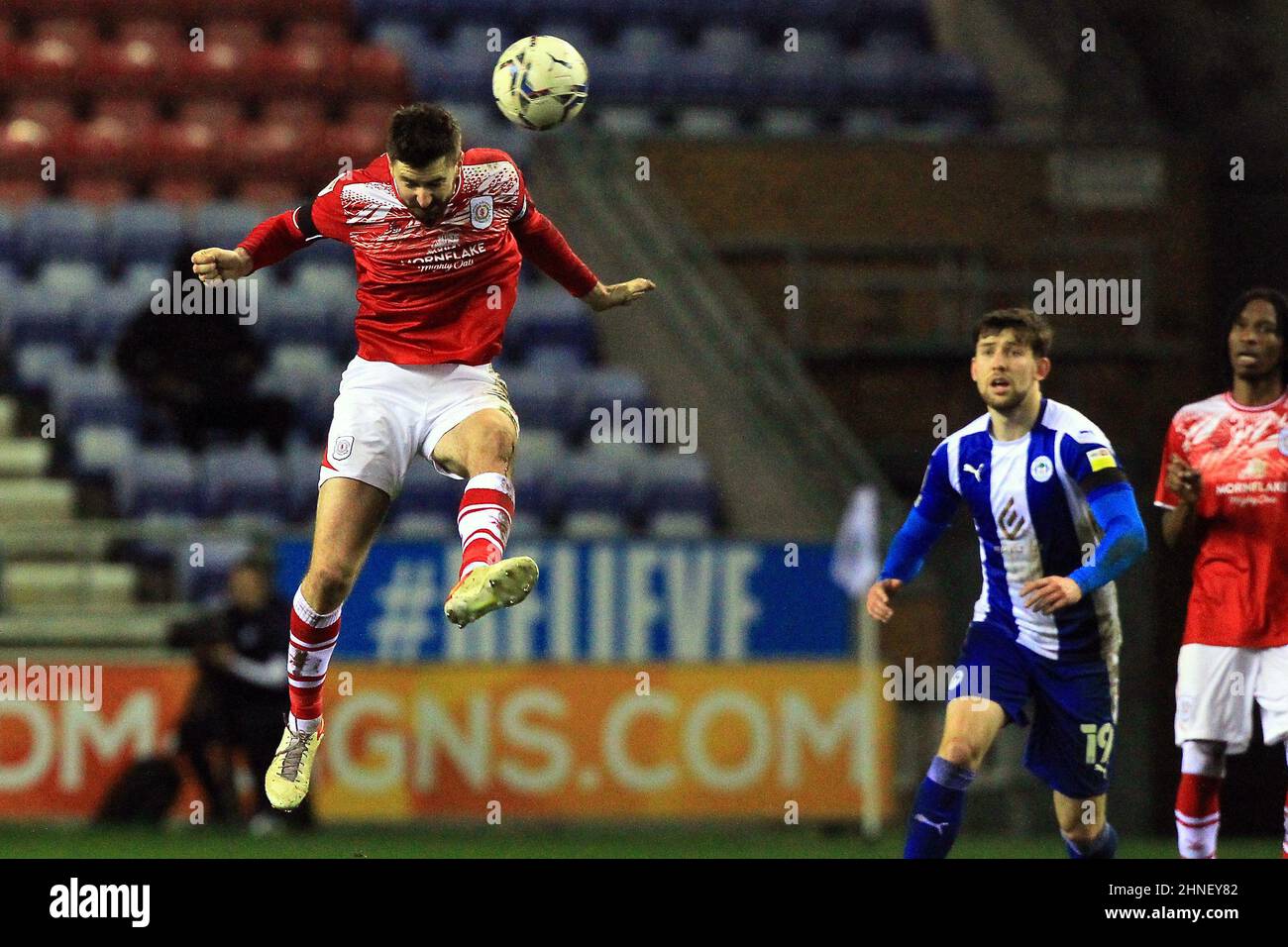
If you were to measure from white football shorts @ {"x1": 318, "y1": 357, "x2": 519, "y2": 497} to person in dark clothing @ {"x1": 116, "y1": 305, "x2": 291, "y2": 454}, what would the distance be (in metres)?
6.17

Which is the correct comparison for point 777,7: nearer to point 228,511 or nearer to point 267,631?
point 228,511

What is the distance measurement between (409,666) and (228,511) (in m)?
1.83

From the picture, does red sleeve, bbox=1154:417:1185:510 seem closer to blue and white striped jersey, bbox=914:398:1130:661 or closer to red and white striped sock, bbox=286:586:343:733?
blue and white striped jersey, bbox=914:398:1130:661

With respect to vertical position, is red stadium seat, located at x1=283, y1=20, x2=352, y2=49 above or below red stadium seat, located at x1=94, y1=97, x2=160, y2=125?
above

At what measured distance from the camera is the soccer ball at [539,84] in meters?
7.31

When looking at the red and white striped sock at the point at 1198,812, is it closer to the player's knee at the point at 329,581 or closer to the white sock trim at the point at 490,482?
the white sock trim at the point at 490,482

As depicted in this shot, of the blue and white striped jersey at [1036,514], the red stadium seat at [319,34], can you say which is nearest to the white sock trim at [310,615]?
the blue and white striped jersey at [1036,514]

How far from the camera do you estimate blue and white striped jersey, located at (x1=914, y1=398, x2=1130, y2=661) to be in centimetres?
700

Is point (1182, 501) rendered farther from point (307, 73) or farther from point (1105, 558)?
point (307, 73)

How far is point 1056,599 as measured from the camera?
6.49 metres

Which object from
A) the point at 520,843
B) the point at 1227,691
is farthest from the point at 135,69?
the point at 1227,691

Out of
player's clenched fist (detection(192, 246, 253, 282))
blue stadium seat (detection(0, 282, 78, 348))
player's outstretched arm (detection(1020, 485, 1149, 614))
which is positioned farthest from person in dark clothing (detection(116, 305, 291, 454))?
player's outstretched arm (detection(1020, 485, 1149, 614))

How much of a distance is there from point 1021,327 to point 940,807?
152 cm
